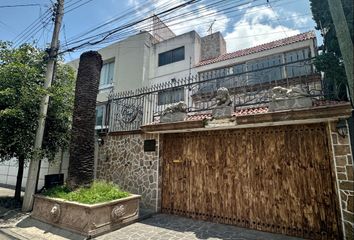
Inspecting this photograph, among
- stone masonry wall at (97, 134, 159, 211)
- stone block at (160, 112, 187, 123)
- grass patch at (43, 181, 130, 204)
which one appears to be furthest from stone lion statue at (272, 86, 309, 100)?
grass patch at (43, 181, 130, 204)

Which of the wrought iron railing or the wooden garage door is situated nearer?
Result: the wooden garage door

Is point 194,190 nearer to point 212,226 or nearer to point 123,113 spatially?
point 212,226

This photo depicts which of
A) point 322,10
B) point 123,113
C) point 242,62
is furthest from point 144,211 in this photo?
point 242,62

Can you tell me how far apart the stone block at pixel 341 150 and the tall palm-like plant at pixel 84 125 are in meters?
6.92

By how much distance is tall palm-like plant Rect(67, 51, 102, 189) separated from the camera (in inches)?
276

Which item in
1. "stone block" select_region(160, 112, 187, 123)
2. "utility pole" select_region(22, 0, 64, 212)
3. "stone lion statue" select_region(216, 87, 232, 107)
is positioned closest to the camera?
"stone lion statue" select_region(216, 87, 232, 107)

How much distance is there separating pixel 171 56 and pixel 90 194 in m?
14.3

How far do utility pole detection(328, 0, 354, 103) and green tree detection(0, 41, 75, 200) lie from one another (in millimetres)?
8425

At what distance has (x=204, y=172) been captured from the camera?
23.8 feet

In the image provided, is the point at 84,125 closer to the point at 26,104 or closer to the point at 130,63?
the point at 26,104

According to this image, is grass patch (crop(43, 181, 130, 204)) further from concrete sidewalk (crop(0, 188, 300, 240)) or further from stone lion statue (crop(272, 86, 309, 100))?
stone lion statue (crop(272, 86, 309, 100))

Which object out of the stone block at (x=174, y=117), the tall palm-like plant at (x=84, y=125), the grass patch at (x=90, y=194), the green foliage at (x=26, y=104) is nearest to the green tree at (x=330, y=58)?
the stone block at (x=174, y=117)

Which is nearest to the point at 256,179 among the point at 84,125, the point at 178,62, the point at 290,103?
the point at 290,103

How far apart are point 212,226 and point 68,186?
460 cm
